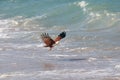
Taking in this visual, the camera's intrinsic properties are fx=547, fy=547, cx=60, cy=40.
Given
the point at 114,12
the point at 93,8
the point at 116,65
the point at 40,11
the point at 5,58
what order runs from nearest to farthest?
the point at 116,65, the point at 5,58, the point at 114,12, the point at 93,8, the point at 40,11

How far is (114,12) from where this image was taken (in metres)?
22.1

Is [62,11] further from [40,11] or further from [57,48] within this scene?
[57,48]

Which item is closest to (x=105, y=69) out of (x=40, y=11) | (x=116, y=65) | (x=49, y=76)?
(x=116, y=65)

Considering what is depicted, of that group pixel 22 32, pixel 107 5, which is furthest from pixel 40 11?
pixel 22 32

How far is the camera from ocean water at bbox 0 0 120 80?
11148mm

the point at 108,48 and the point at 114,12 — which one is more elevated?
the point at 114,12

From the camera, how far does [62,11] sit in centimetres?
2459

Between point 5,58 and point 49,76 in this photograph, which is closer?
point 49,76

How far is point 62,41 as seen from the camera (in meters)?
16.8

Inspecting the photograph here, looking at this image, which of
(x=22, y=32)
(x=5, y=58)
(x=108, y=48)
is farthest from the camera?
(x=22, y=32)

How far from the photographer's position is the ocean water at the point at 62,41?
11.1 m

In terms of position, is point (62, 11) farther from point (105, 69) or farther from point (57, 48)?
point (105, 69)

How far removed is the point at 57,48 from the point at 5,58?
7.58 ft

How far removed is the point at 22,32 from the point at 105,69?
9420 mm
